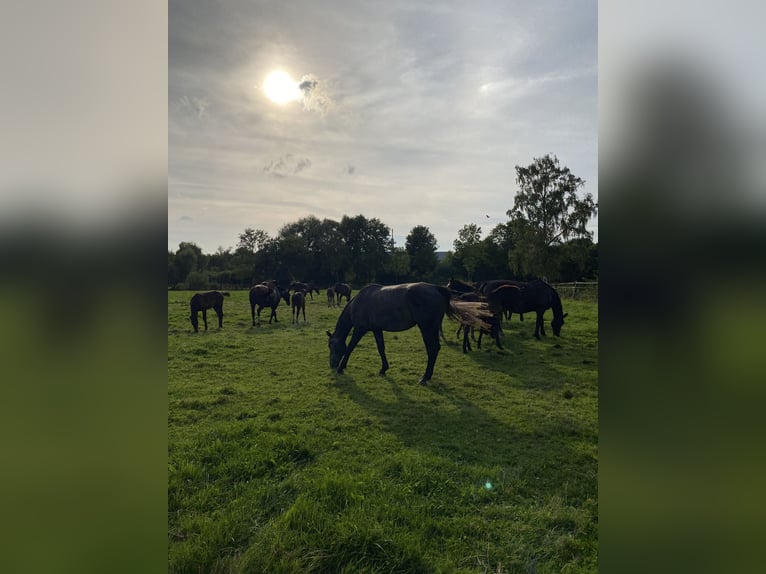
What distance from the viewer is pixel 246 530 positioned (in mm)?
2943

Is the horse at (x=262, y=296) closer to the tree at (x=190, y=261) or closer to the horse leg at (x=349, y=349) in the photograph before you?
the tree at (x=190, y=261)

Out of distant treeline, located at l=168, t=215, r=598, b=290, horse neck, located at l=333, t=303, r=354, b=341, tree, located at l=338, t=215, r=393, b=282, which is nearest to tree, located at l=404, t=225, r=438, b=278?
distant treeline, located at l=168, t=215, r=598, b=290

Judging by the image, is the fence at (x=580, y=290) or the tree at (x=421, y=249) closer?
the fence at (x=580, y=290)

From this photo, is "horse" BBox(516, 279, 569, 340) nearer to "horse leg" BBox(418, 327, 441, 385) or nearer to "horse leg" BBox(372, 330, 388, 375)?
"horse leg" BBox(418, 327, 441, 385)

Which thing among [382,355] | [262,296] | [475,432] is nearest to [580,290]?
[382,355]

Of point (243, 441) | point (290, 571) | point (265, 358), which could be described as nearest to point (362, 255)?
point (265, 358)

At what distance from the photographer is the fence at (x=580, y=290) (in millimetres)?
22359

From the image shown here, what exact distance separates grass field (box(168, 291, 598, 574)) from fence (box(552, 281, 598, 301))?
1476 centimetres

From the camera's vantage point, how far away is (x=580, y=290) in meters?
24.1

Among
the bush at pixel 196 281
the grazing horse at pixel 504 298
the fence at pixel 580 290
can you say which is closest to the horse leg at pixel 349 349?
the grazing horse at pixel 504 298

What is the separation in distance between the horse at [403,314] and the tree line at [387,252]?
13.1 m
